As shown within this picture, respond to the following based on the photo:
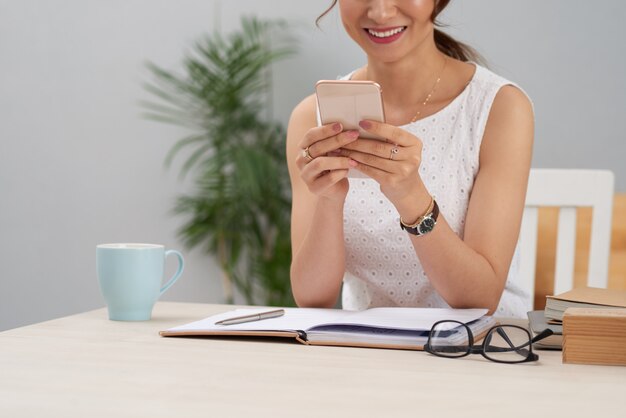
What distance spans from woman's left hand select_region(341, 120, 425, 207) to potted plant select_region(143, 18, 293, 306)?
1.90 meters

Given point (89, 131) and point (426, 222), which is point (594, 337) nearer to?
point (426, 222)

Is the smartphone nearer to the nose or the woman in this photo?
the woman

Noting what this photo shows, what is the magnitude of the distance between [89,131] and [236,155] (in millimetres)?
790

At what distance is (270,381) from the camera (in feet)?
2.77

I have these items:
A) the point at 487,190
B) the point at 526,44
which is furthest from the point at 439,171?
the point at 526,44

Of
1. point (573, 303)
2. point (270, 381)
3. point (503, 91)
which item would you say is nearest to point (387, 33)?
point (503, 91)

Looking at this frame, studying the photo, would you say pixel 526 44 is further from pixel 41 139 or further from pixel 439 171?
pixel 41 139

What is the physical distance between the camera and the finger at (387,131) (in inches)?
45.4

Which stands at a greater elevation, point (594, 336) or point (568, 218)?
point (568, 218)

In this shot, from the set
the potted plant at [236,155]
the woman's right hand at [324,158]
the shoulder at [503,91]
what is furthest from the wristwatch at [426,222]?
the potted plant at [236,155]

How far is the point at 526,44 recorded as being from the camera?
3.05 m

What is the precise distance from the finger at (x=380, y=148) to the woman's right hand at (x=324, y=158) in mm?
18

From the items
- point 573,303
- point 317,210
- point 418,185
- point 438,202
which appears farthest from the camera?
point 438,202

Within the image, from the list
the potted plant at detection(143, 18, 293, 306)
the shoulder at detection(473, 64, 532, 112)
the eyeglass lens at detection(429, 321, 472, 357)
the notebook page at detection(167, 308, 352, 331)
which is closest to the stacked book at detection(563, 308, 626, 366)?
the eyeglass lens at detection(429, 321, 472, 357)
